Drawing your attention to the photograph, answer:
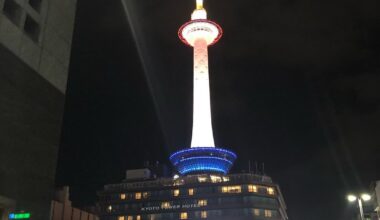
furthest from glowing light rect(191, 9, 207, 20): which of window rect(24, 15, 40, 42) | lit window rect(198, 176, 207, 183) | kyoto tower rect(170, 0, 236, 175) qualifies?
window rect(24, 15, 40, 42)

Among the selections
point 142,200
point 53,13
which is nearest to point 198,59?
point 142,200

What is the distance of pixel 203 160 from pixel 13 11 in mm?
137158

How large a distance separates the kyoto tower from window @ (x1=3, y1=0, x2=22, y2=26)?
440 feet

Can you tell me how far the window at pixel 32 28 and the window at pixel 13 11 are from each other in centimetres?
120

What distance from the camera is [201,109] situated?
168 meters

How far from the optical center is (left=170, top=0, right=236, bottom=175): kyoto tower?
165 metres

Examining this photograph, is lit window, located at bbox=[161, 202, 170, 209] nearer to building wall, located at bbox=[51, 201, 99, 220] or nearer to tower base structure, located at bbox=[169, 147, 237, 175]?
tower base structure, located at bbox=[169, 147, 237, 175]

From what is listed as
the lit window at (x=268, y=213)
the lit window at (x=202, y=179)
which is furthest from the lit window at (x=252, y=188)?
the lit window at (x=202, y=179)

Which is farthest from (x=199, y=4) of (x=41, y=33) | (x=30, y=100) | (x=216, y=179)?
(x=30, y=100)

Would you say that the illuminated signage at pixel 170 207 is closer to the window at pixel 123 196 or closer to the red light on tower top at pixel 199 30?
the window at pixel 123 196

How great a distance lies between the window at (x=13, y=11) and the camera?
30.4m

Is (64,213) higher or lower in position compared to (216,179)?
lower

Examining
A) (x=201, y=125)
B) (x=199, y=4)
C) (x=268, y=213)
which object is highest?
(x=199, y=4)

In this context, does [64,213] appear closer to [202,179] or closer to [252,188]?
[252,188]
